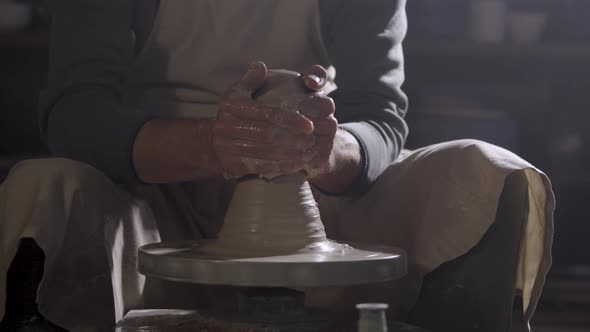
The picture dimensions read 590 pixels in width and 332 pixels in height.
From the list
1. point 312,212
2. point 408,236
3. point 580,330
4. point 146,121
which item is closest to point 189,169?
point 146,121

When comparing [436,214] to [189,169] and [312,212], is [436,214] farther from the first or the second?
[189,169]

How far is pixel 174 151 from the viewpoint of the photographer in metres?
1.50

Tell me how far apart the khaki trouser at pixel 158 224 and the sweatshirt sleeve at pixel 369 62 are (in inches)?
5.6

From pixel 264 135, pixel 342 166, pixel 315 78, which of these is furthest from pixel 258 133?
pixel 342 166

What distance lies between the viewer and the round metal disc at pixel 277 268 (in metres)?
1.23

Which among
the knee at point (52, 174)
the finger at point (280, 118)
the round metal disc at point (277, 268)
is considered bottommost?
the round metal disc at point (277, 268)

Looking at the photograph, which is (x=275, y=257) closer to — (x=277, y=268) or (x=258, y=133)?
(x=277, y=268)

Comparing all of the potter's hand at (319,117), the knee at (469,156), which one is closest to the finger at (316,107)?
the potter's hand at (319,117)

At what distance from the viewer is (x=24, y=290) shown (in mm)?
1392

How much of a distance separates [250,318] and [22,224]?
37cm

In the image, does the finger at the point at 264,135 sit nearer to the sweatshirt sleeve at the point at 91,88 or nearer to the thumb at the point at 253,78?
the thumb at the point at 253,78

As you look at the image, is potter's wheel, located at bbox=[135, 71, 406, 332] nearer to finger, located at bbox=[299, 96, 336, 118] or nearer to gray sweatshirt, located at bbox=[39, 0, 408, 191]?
finger, located at bbox=[299, 96, 336, 118]

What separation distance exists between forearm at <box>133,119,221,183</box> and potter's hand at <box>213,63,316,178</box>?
0.08 meters

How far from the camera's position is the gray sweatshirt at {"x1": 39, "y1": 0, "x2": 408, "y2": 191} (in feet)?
5.21
